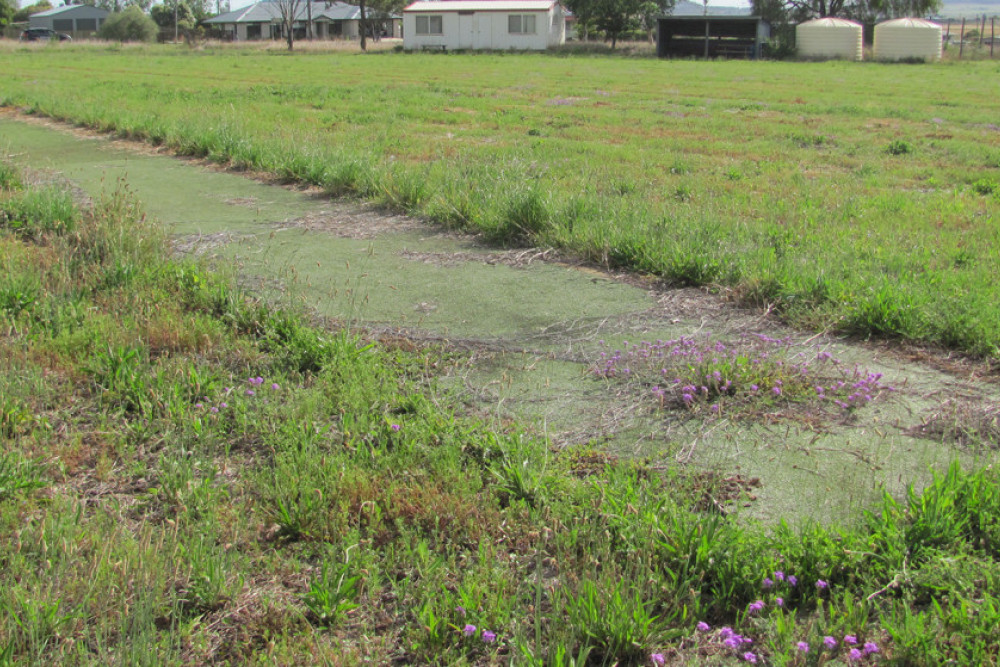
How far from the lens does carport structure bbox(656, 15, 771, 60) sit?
50.0 meters

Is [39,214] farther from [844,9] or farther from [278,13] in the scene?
[278,13]

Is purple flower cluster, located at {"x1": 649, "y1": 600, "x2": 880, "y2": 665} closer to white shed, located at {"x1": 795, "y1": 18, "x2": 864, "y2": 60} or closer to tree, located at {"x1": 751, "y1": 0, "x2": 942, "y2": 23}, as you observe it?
white shed, located at {"x1": 795, "y1": 18, "x2": 864, "y2": 60}

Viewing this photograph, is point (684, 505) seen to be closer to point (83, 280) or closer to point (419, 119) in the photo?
point (83, 280)

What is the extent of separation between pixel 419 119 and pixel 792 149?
7168 mm

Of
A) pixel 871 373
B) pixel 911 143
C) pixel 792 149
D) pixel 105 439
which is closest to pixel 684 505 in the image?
pixel 871 373

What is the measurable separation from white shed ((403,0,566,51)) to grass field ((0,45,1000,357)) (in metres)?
29.2

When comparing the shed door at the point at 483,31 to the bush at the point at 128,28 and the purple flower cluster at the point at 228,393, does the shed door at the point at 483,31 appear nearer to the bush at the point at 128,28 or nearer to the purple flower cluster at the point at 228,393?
the bush at the point at 128,28

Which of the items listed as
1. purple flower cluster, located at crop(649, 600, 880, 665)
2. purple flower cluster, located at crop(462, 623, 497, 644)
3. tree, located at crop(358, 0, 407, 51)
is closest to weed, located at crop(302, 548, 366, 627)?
purple flower cluster, located at crop(462, 623, 497, 644)

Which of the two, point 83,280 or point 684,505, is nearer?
point 684,505

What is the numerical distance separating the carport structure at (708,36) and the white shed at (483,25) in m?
8.05

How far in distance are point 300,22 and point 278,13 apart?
2.33 meters

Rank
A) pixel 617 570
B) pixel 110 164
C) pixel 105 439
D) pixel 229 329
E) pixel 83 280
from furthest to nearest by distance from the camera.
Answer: pixel 110 164 < pixel 83 280 < pixel 229 329 < pixel 105 439 < pixel 617 570

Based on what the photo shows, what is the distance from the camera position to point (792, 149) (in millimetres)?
13242

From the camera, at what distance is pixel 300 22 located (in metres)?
91.1
